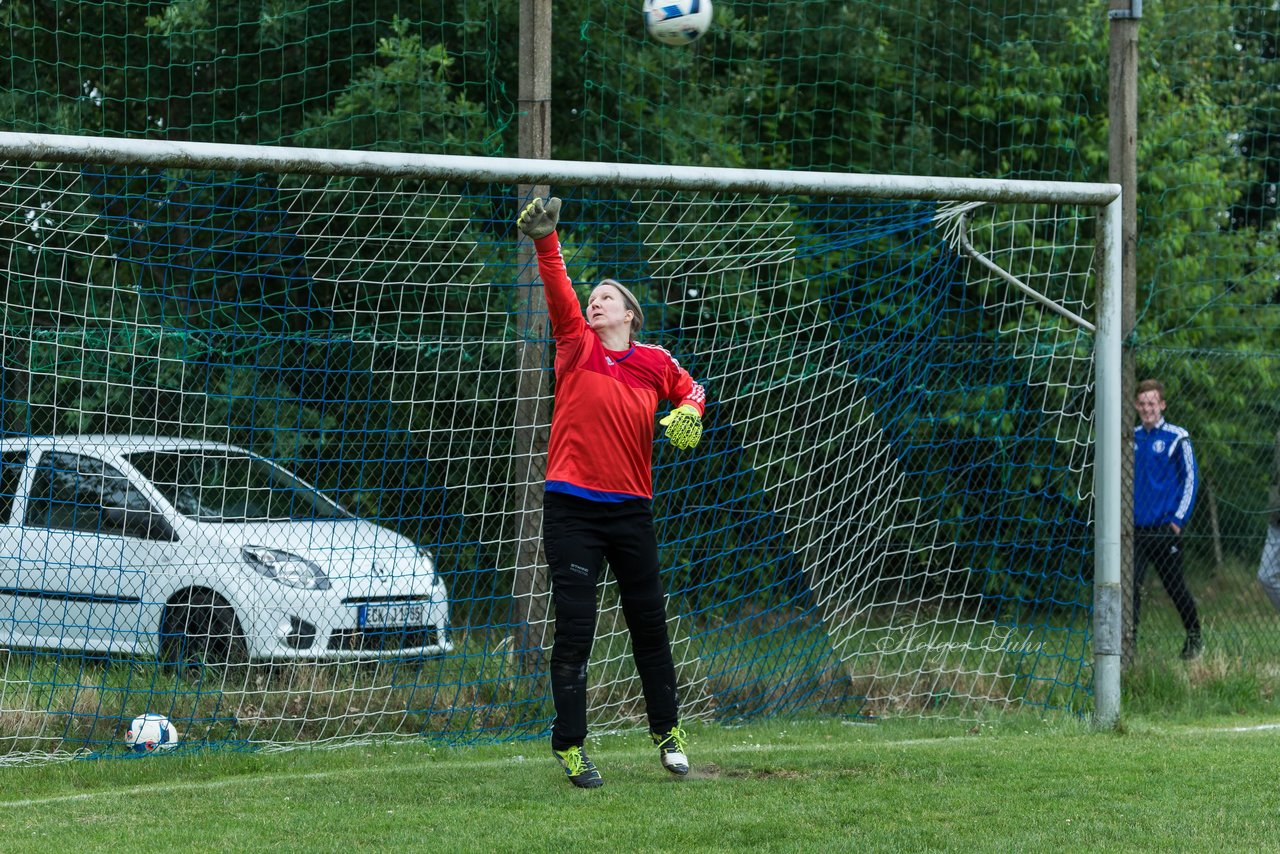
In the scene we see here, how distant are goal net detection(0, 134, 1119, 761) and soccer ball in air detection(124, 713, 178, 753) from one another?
0.73ft

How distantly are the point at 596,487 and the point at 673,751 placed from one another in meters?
1.14

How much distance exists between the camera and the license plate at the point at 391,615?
7102mm

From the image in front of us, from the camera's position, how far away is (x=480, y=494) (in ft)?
27.5

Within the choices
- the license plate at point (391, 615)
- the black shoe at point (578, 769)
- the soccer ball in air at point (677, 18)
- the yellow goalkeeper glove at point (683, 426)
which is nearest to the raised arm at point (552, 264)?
the yellow goalkeeper glove at point (683, 426)

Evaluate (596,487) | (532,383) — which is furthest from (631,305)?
(532,383)

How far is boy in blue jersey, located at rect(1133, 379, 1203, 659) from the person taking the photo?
891cm

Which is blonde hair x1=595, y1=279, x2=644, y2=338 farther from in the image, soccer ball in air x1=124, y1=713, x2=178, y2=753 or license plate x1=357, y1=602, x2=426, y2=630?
soccer ball in air x1=124, y1=713, x2=178, y2=753

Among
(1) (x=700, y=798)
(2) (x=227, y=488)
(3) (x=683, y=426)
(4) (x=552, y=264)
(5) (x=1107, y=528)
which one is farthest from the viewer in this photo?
(2) (x=227, y=488)

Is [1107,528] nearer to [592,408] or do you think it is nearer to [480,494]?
[592,408]

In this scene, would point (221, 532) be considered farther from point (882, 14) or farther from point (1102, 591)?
point (882, 14)

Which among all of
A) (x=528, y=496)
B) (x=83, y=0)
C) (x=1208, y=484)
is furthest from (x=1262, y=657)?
(x=83, y=0)

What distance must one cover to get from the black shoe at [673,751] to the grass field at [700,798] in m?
0.06

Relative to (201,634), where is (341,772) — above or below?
below

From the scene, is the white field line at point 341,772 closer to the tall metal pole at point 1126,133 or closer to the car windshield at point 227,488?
the car windshield at point 227,488
